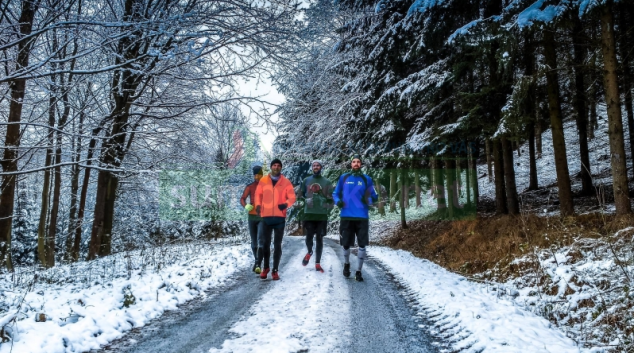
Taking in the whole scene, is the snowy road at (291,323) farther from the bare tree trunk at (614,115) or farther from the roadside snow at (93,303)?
the bare tree trunk at (614,115)

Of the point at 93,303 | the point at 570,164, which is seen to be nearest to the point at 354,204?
the point at 93,303

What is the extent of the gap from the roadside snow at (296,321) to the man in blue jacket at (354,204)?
100cm

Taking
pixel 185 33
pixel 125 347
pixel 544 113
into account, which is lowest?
pixel 125 347

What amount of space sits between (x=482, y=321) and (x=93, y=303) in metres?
4.50

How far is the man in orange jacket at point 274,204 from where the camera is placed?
6926 mm

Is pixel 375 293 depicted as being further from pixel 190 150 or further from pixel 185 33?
pixel 190 150

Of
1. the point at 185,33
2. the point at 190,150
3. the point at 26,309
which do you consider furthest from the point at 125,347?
the point at 190,150

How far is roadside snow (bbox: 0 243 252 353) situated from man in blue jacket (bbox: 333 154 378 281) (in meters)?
2.47

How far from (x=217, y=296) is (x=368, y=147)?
11.0 metres

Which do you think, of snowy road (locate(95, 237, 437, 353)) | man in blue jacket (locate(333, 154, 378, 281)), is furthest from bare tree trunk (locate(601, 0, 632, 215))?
snowy road (locate(95, 237, 437, 353))

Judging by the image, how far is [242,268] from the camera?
334 inches

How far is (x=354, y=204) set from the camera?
710 centimetres

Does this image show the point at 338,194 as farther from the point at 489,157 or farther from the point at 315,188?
the point at 489,157

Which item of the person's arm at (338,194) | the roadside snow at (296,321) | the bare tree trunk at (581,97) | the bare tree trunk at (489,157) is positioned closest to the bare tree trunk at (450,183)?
the bare tree trunk at (581,97)
